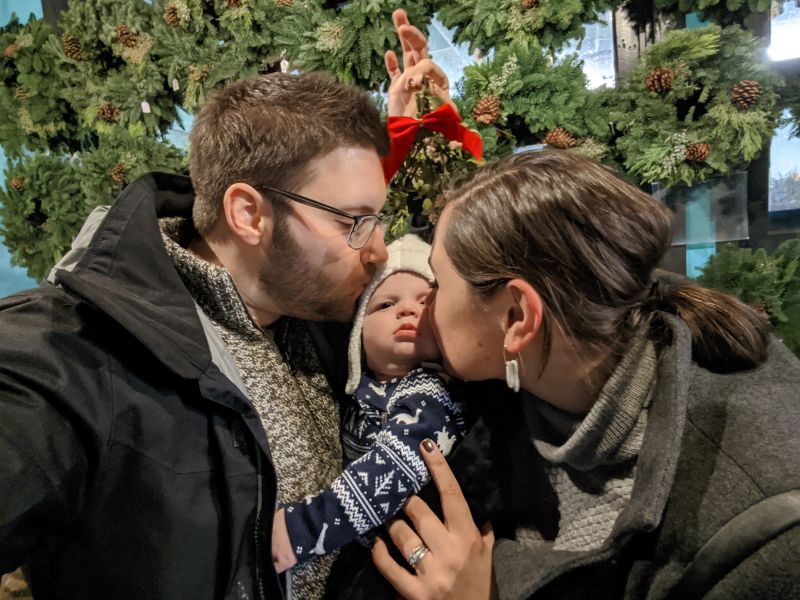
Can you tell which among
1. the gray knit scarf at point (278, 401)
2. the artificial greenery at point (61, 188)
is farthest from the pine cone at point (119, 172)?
the gray knit scarf at point (278, 401)

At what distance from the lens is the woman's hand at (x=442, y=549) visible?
1140mm

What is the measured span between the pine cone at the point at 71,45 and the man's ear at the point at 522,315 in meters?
2.38

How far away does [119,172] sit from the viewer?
2.30 m

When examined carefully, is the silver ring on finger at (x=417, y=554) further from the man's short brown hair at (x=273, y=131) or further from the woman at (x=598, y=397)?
the man's short brown hair at (x=273, y=131)

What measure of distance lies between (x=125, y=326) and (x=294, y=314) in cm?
50

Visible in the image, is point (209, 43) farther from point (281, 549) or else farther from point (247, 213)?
point (281, 549)

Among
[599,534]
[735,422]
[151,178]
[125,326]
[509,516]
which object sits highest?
[151,178]

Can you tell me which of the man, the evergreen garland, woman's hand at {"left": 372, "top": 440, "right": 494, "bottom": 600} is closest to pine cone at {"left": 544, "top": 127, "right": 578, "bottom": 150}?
the evergreen garland

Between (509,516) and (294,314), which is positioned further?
(294,314)

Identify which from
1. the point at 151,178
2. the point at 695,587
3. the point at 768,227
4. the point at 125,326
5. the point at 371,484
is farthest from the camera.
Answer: the point at 768,227

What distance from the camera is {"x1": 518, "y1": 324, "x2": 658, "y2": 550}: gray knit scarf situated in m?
0.99

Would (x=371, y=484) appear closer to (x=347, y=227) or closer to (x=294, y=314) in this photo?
(x=294, y=314)

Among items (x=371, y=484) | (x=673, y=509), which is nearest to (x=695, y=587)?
(x=673, y=509)

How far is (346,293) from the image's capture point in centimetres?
144
